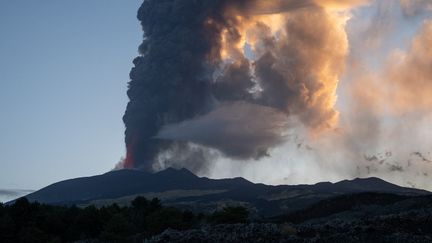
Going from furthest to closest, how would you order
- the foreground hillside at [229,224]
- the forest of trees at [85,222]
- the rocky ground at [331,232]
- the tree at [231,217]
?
the tree at [231,217]
the forest of trees at [85,222]
the foreground hillside at [229,224]
the rocky ground at [331,232]

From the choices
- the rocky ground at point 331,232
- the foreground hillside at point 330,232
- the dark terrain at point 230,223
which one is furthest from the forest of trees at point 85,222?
the rocky ground at point 331,232

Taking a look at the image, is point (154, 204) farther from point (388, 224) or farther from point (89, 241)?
point (388, 224)

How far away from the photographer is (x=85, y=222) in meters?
69.4

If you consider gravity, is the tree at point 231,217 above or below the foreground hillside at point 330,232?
above

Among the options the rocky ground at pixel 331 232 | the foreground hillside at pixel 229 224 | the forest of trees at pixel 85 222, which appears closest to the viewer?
the rocky ground at pixel 331 232

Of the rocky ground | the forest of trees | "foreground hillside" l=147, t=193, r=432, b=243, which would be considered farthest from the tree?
"foreground hillside" l=147, t=193, r=432, b=243

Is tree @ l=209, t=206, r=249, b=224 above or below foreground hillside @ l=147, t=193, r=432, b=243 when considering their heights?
above

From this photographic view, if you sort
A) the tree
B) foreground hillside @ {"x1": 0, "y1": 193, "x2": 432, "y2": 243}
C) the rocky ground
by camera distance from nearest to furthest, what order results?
the rocky ground, foreground hillside @ {"x1": 0, "y1": 193, "x2": 432, "y2": 243}, the tree

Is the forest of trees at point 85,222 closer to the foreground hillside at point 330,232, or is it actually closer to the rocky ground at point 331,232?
the foreground hillside at point 330,232

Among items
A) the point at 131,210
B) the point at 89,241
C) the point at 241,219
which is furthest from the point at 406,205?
the point at 131,210

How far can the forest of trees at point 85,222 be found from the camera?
60219 mm

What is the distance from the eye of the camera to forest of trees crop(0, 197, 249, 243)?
198 ft

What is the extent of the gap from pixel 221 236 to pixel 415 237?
12.5m

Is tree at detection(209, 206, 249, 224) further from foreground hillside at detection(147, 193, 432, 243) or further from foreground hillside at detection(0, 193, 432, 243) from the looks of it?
foreground hillside at detection(147, 193, 432, 243)
